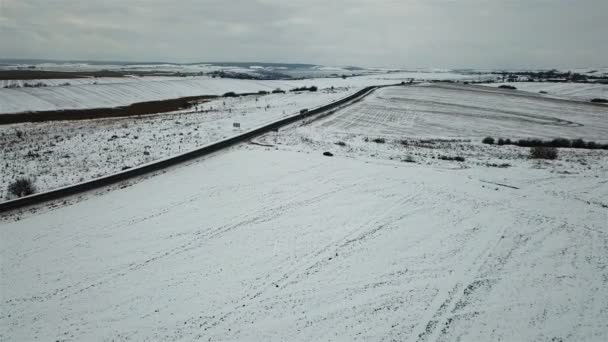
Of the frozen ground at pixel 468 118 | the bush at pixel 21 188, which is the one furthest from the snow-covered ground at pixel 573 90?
the bush at pixel 21 188

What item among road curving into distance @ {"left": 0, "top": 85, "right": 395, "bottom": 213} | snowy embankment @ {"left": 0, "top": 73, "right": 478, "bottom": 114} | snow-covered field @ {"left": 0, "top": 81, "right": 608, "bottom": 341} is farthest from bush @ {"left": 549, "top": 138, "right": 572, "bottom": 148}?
snowy embankment @ {"left": 0, "top": 73, "right": 478, "bottom": 114}

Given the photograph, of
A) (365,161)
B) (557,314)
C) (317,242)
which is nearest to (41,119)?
(365,161)

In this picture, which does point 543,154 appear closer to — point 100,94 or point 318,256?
point 318,256

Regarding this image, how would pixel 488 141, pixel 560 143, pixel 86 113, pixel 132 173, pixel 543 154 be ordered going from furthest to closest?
pixel 86 113 < pixel 488 141 < pixel 560 143 < pixel 543 154 < pixel 132 173

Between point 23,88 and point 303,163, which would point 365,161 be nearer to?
point 303,163

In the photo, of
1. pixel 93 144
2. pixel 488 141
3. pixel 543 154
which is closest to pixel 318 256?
pixel 543 154

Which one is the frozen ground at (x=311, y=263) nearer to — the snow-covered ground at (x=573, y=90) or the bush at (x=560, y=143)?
the bush at (x=560, y=143)
